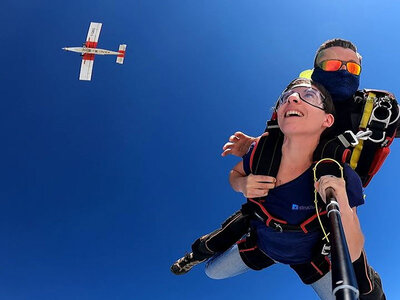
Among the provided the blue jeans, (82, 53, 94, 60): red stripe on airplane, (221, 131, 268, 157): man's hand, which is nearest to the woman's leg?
the blue jeans

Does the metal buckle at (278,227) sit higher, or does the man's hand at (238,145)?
the man's hand at (238,145)

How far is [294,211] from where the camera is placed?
12.4ft

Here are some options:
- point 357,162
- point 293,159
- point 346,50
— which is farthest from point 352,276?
point 346,50

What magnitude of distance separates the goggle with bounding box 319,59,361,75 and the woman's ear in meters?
0.79

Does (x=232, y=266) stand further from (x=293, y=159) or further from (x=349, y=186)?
(x=349, y=186)

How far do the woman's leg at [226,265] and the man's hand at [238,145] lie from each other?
58.3 inches

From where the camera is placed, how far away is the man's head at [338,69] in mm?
4160

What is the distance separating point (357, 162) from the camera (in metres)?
3.92

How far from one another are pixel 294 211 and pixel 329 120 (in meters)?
1.16

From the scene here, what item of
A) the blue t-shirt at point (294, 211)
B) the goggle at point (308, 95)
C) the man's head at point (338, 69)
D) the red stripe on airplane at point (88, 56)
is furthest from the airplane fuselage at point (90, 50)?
the blue t-shirt at point (294, 211)

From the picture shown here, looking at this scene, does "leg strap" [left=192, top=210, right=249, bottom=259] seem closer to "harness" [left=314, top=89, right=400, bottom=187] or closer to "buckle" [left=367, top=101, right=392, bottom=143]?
"harness" [left=314, top=89, right=400, bottom=187]

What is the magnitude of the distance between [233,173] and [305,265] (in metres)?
1.63

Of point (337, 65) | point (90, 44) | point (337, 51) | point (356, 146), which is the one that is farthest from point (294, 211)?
point (90, 44)

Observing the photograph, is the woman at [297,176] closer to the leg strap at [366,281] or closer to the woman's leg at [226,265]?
the leg strap at [366,281]
